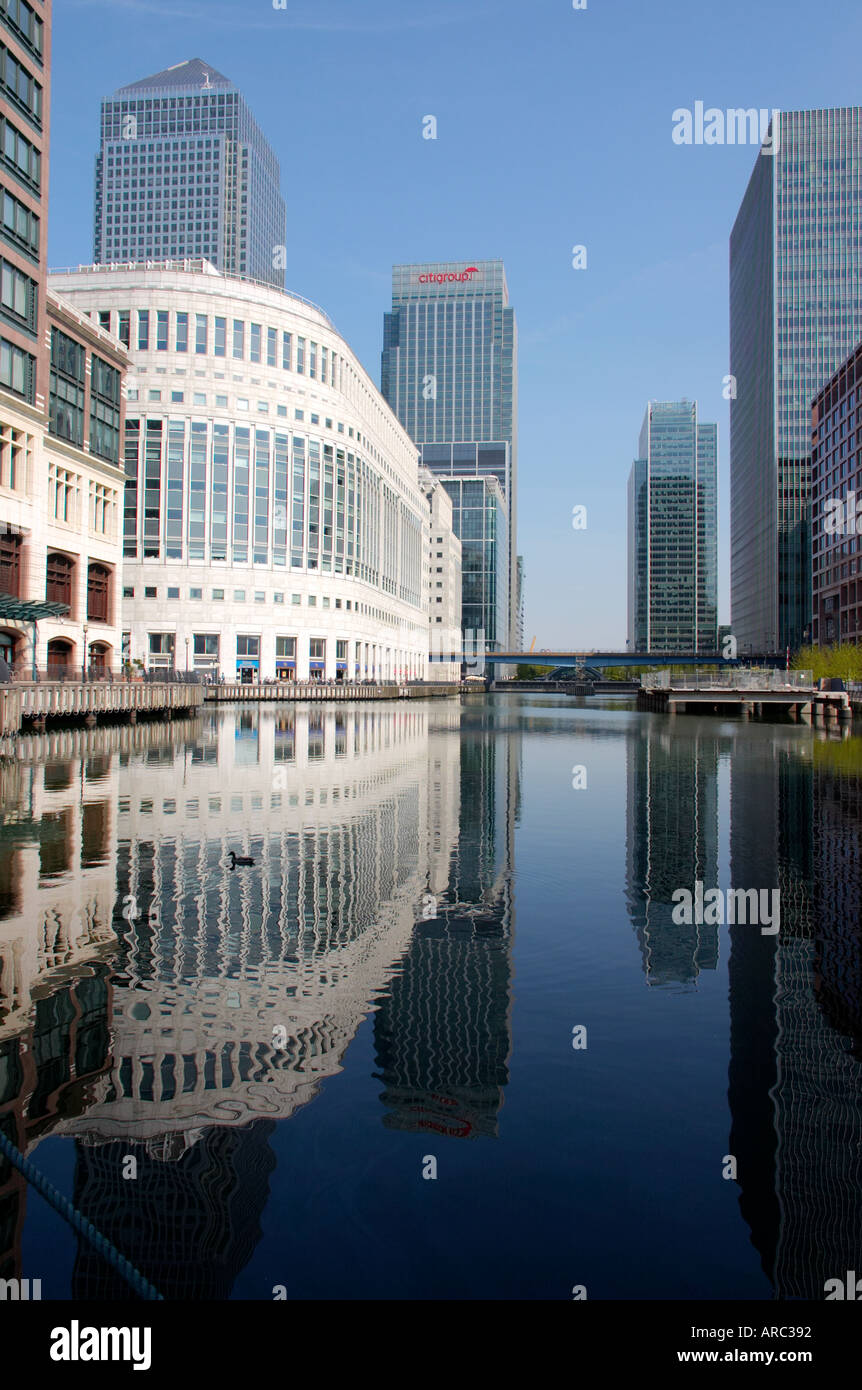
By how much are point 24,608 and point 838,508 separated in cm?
11507

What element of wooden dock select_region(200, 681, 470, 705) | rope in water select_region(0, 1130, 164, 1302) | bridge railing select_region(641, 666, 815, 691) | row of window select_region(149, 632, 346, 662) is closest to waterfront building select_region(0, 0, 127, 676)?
wooden dock select_region(200, 681, 470, 705)

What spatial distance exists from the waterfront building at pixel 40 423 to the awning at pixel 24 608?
82 mm

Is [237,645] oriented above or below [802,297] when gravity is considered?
below

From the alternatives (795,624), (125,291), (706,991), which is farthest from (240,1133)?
(795,624)

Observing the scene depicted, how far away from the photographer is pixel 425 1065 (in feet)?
25.5

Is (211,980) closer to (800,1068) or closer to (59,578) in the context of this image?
(800,1068)

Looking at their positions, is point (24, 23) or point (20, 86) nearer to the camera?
point (24, 23)

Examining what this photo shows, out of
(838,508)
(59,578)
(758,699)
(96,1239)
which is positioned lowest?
(96,1239)

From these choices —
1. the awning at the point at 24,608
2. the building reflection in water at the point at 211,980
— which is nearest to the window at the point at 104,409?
the awning at the point at 24,608

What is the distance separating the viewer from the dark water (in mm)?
5406

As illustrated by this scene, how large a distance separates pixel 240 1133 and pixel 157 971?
12.3ft

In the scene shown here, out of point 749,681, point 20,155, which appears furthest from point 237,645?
point 20,155

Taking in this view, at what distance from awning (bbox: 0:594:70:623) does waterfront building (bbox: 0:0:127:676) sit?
82 mm

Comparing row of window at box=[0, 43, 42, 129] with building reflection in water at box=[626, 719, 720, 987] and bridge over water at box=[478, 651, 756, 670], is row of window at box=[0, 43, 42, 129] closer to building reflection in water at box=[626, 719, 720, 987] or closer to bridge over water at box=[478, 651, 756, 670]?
building reflection in water at box=[626, 719, 720, 987]
